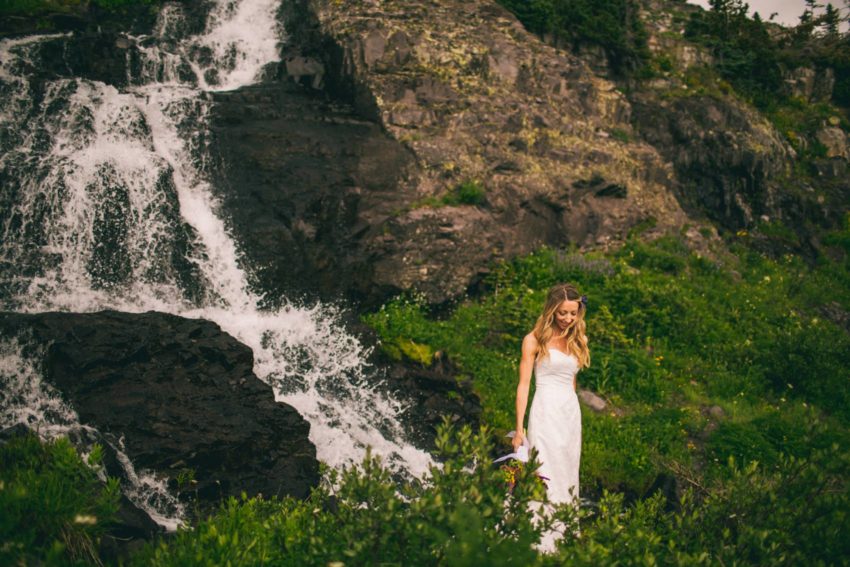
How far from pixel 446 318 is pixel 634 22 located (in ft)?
57.1

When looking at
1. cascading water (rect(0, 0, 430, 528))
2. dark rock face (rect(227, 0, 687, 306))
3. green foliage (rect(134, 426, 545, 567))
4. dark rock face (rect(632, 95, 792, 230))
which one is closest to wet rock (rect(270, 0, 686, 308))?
dark rock face (rect(227, 0, 687, 306))

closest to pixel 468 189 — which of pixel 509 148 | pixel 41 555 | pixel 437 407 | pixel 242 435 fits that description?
pixel 509 148

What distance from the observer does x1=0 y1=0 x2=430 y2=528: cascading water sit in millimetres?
10922

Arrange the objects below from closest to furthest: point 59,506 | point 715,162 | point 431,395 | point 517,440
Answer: point 59,506, point 517,440, point 431,395, point 715,162

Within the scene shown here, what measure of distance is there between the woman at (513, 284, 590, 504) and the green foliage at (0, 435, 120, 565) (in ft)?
12.1

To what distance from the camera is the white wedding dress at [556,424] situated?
5688 mm

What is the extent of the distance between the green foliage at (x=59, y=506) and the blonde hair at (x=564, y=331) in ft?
13.6

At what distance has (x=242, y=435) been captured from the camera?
27.7 feet

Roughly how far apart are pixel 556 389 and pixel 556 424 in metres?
0.37

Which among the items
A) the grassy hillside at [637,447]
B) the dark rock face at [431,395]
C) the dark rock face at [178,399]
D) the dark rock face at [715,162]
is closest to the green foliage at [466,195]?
the grassy hillside at [637,447]

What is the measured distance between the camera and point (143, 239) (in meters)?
12.5

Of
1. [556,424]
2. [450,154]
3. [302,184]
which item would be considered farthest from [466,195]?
[556,424]

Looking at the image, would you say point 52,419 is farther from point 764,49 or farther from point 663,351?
point 764,49

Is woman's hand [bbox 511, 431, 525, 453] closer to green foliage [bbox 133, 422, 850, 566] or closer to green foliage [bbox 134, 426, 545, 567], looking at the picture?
green foliage [bbox 133, 422, 850, 566]
